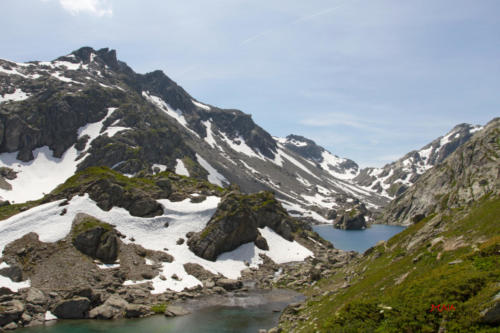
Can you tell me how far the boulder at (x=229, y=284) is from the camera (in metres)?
56.1

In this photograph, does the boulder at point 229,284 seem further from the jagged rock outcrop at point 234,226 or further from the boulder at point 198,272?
the jagged rock outcrop at point 234,226

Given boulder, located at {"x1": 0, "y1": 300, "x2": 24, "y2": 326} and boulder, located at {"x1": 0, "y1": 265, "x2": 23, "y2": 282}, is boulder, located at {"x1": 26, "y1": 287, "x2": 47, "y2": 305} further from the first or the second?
boulder, located at {"x1": 0, "y1": 265, "x2": 23, "y2": 282}

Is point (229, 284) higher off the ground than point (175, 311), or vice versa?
point (229, 284)

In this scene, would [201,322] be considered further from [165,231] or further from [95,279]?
[165,231]

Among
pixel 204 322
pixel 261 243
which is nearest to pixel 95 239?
pixel 204 322

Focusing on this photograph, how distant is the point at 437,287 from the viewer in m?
18.3

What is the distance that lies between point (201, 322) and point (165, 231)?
31.1m

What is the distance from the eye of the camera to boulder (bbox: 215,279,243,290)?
56072 millimetres

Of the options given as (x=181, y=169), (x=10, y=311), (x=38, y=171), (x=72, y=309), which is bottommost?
(x=72, y=309)

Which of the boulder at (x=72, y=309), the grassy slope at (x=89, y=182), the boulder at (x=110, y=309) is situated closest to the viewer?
the boulder at (x=72, y=309)

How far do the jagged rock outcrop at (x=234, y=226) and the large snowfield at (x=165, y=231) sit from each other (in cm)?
162

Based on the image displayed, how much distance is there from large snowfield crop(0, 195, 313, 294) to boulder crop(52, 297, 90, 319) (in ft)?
27.4

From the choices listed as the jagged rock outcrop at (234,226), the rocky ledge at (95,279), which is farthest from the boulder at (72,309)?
the jagged rock outcrop at (234,226)

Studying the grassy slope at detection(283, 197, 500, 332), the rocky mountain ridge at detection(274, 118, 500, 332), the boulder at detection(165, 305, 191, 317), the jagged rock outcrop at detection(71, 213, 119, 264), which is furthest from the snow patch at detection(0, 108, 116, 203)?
the grassy slope at detection(283, 197, 500, 332)
